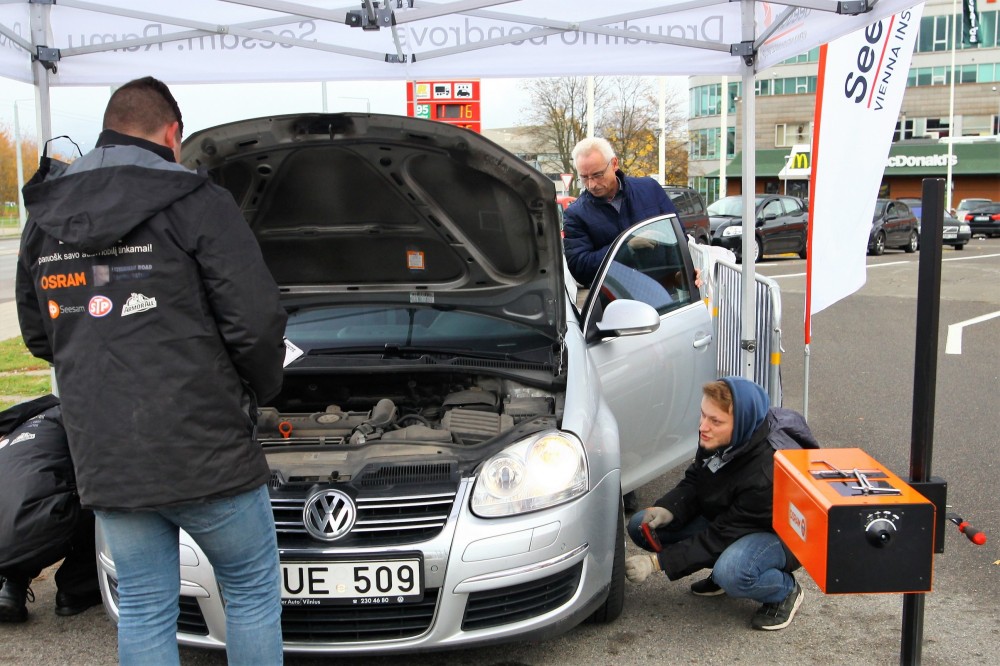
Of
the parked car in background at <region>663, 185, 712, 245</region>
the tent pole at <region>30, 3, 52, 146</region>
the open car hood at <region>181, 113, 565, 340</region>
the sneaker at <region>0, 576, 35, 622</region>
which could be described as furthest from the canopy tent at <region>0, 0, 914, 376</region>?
the parked car in background at <region>663, 185, 712, 245</region>

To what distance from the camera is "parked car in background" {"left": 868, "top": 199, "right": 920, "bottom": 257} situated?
26703 millimetres

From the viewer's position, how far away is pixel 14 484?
366cm

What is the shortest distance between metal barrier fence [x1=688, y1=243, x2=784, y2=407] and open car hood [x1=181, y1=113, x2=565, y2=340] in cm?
184

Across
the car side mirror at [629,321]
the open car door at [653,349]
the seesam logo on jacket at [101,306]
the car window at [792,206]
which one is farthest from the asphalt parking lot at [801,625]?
the car window at [792,206]

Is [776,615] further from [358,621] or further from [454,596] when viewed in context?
[358,621]

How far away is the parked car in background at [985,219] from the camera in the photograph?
3800 cm

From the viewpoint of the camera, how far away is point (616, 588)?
3.71 m

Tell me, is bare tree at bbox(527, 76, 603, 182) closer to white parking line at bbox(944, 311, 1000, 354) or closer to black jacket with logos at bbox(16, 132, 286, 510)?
white parking line at bbox(944, 311, 1000, 354)

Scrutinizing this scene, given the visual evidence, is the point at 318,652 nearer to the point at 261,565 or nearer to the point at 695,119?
the point at 261,565

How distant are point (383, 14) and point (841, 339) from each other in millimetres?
8437

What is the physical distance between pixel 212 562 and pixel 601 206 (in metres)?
3.69

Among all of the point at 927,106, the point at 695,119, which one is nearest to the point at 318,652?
the point at 927,106

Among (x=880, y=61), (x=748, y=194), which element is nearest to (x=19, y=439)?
(x=748, y=194)

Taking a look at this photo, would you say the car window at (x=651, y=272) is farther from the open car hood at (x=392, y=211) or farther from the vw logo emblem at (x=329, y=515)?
the vw logo emblem at (x=329, y=515)
